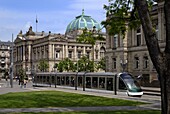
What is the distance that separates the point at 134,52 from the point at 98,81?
34.6 metres

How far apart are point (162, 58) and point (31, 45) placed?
467ft

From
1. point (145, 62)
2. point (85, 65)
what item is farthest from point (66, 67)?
point (145, 62)

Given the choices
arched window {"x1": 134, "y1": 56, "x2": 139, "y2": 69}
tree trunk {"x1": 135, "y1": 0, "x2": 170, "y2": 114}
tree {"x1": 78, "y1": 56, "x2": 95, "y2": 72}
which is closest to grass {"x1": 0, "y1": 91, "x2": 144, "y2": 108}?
tree trunk {"x1": 135, "y1": 0, "x2": 170, "y2": 114}

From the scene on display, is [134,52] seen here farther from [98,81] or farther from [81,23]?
[81,23]

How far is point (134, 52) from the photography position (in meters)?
75.1

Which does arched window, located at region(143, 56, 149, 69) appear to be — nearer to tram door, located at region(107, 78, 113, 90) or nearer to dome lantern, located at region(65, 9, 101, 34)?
tram door, located at region(107, 78, 113, 90)

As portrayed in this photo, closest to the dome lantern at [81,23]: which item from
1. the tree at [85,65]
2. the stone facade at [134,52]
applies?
the tree at [85,65]

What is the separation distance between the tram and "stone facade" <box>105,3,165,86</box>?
46.1 ft

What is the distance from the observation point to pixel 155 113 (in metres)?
19.1

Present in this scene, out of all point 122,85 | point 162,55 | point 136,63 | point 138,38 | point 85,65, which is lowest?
point 122,85

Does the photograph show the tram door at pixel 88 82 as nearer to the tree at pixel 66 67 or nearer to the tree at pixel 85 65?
the tree at pixel 85 65

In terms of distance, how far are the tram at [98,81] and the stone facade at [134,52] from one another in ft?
46.1

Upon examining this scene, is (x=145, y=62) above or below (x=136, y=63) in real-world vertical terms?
above

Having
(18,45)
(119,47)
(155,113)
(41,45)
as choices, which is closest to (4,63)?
(18,45)
